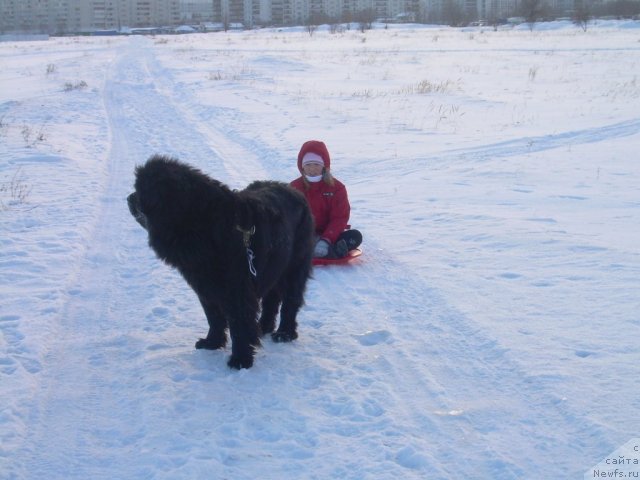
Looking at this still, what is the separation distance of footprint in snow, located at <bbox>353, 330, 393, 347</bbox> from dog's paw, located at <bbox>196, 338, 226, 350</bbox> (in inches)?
42.0

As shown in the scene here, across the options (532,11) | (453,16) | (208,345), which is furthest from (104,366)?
(453,16)

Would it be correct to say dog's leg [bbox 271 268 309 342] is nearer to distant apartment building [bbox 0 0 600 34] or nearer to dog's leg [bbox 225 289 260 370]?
dog's leg [bbox 225 289 260 370]

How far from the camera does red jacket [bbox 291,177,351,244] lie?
7180 millimetres

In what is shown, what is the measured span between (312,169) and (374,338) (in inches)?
104

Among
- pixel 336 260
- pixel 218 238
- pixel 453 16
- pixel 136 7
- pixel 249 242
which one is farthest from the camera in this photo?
pixel 136 7

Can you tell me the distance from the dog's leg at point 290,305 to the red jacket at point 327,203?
202cm

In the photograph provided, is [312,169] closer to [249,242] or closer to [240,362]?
[249,242]

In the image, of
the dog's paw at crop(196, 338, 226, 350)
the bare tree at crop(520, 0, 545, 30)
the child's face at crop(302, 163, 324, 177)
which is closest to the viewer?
the dog's paw at crop(196, 338, 226, 350)

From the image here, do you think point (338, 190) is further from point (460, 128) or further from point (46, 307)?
point (460, 128)

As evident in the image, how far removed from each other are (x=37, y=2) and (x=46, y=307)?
17288cm

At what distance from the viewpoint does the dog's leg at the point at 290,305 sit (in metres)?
5.11

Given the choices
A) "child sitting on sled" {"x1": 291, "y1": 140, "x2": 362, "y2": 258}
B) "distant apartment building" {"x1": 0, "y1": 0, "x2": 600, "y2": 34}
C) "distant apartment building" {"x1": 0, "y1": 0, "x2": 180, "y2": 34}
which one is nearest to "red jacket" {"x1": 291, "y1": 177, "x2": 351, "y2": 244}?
"child sitting on sled" {"x1": 291, "y1": 140, "x2": 362, "y2": 258}

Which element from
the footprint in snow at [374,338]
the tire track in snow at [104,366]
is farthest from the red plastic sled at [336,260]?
the footprint in snow at [374,338]

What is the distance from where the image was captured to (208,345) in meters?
4.89
